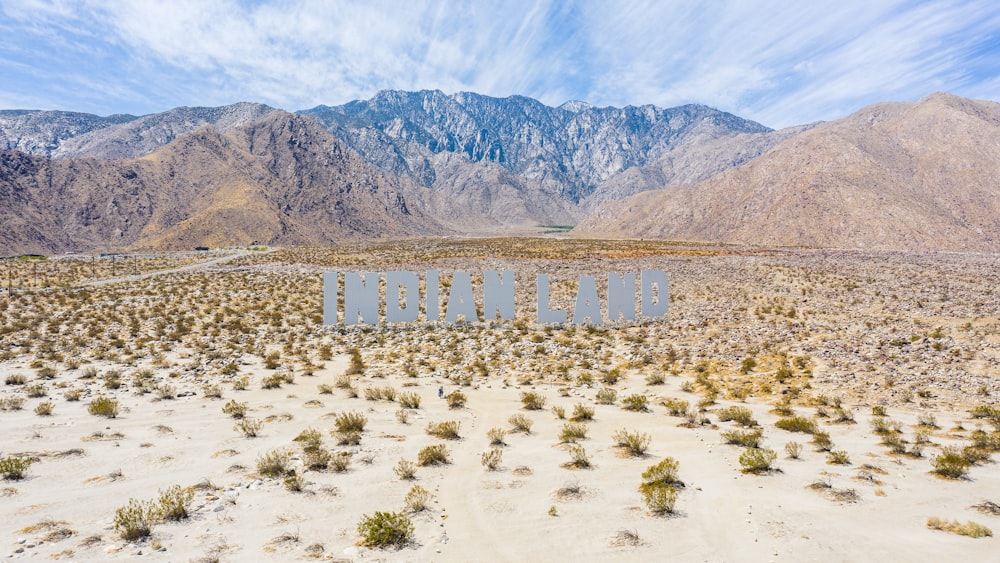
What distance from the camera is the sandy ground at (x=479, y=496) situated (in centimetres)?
605

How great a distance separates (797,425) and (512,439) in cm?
615

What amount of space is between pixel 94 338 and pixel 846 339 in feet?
95.2

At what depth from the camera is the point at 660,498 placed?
23.1 ft

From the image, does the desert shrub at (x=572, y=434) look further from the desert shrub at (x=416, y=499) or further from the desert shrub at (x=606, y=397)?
the desert shrub at (x=416, y=499)

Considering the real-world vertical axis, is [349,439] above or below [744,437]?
below

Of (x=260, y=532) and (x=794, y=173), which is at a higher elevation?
(x=794, y=173)

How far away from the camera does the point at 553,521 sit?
683cm

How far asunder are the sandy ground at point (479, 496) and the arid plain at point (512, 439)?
42 millimetres

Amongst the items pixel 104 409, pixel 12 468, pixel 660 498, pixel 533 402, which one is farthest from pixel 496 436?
pixel 104 409

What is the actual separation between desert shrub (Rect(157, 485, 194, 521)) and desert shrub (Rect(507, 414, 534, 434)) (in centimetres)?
613

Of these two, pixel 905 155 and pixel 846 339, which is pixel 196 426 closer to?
pixel 846 339

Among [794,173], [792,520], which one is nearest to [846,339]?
[792,520]

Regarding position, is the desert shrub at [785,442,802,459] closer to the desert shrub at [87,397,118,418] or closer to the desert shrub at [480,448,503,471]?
the desert shrub at [480,448,503,471]

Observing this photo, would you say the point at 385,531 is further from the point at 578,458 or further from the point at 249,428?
the point at 249,428
